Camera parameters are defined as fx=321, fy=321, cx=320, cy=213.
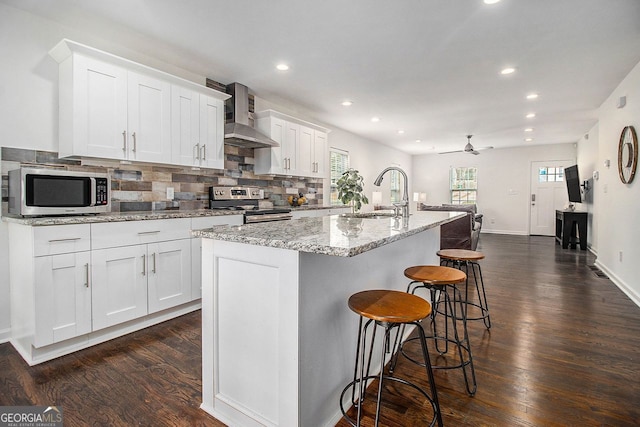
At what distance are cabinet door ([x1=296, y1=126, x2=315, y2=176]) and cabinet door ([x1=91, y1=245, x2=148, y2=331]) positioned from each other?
2679mm

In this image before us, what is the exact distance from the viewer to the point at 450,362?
212 cm

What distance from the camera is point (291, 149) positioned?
183 inches

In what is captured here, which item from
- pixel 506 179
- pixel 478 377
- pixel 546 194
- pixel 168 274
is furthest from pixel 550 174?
pixel 168 274

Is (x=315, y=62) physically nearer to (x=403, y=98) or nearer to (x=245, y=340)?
(x=403, y=98)

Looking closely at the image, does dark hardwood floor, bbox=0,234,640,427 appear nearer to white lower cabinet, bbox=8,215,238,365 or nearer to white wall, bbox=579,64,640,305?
white lower cabinet, bbox=8,215,238,365

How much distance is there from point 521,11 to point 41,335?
162 inches

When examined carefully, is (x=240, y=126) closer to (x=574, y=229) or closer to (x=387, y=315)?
(x=387, y=315)

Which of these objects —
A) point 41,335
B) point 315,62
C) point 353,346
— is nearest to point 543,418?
point 353,346

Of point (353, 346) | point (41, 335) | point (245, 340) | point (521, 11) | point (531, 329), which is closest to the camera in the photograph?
point (245, 340)

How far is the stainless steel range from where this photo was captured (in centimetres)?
366

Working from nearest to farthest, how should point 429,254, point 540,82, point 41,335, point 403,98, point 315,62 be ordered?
point 41,335
point 429,254
point 315,62
point 540,82
point 403,98

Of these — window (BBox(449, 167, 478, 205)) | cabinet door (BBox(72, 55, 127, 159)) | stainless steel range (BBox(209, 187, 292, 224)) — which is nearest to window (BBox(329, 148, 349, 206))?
stainless steel range (BBox(209, 187, 292, 224))

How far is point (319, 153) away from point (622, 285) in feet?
13.9

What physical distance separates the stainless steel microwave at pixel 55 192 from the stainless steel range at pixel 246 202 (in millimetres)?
1349
